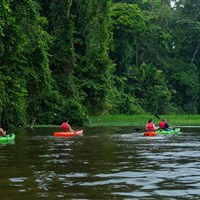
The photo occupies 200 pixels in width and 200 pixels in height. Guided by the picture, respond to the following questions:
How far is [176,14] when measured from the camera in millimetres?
63750

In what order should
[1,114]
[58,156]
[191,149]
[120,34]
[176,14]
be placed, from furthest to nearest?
1. [176,14]
2. [120,34]
3. [1,114]
4. [191,149]
5. [58,156]

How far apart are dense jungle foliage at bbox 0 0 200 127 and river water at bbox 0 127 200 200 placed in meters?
8.39

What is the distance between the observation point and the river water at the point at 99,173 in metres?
9.03

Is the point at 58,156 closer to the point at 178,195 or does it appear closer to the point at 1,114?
the point at 178,195

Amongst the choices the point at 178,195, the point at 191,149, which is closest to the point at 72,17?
the point at 191,149

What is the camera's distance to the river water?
903cm

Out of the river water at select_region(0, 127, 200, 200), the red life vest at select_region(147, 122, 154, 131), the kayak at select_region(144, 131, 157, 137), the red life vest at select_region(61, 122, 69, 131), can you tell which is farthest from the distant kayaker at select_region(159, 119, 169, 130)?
the river water at select_region(0, 127, 200, 200)

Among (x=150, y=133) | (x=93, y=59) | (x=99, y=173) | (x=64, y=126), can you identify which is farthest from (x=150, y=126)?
(x=93, y=59)

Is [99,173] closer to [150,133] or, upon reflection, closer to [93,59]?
[150,133]

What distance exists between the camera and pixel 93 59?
42656 mm

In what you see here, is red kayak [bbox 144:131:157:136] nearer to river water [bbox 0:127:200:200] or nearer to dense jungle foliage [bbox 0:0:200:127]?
dense jungle foliage [bbox 0:0:200:127]

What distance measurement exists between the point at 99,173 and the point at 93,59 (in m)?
31.5

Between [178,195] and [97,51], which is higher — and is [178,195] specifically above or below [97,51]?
below

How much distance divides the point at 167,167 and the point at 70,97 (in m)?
26.7
